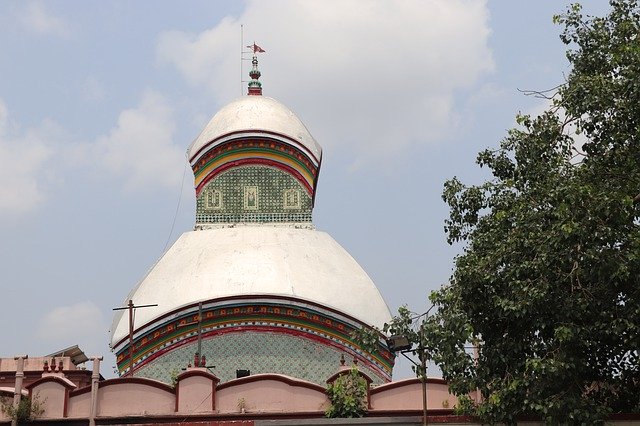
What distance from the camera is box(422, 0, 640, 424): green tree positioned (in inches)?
502

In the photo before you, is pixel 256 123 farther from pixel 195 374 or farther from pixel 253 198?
pixel 195 374

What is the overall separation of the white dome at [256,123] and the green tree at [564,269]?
923 centimetres

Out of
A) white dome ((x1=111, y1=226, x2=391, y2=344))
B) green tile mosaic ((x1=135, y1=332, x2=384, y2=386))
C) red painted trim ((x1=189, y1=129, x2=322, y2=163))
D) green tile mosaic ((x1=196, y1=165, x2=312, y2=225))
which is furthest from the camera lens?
red painted trim ((x1=189, y1=129, x2=322, y2=163))

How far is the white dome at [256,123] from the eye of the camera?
23.4 m

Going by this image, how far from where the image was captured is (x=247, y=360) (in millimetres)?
19547

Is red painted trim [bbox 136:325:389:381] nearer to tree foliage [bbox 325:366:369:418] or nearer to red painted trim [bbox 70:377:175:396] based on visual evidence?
red painted trim [bbox 70:377:175:396]

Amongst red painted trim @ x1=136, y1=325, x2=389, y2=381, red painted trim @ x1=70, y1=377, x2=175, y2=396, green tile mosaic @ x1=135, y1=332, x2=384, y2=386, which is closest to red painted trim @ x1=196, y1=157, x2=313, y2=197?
red painted trim @ x1=136, y1=325, x2=389, y2=381

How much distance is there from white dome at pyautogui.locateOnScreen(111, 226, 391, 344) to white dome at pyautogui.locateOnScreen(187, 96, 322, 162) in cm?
235

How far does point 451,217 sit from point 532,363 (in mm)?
3031

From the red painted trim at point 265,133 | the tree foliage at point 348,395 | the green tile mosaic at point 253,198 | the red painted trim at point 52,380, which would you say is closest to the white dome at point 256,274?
the green tile mosaic at point 253,198

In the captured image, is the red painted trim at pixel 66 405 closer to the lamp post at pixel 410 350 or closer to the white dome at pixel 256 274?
the white dome at pixel 256 274

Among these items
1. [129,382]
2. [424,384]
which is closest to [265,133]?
[129,382]

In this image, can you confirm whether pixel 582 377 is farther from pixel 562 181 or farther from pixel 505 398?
pixel 562 181

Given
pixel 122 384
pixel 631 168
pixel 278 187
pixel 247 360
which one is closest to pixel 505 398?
pixel 631 168
